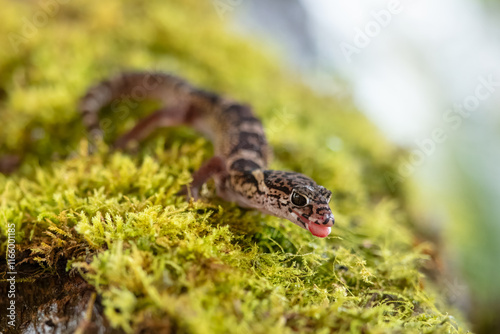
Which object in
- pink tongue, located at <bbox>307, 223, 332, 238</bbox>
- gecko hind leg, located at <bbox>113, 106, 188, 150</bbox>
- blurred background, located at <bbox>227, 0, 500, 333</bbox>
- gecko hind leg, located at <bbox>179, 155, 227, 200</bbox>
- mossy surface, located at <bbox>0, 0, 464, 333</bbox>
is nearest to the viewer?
mossy surface, located at <bbox>0, 0, 464, 333</bbox>

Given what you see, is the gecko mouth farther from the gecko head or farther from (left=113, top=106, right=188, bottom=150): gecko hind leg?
(left=113, top=106, right=188, bottom=150): gecko hind leg

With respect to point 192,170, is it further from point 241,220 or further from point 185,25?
point 185,25

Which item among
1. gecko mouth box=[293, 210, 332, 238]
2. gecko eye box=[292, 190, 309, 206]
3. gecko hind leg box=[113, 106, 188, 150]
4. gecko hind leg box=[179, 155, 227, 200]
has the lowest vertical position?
gecko hind leg box=[113, 106, 188, 150]

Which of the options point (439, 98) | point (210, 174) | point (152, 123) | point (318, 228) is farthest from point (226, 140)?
point (439, 98)

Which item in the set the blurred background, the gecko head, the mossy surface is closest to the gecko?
the gecko head

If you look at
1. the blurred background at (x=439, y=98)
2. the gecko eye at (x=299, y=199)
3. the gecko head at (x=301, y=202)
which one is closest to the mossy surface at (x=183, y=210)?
the gecko head at (x=301, y=202)

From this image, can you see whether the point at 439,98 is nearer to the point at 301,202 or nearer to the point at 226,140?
the point at 226,140
